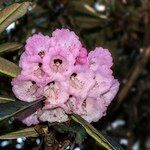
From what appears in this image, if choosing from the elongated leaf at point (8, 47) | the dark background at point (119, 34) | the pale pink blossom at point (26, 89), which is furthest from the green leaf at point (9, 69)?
the dark background at point (119, 34)

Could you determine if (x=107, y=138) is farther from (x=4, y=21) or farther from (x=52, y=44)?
(x=4, y=21)

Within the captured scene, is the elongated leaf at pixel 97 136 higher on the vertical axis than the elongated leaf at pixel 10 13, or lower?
lower

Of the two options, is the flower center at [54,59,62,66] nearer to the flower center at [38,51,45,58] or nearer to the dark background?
the flower center at [38,51,45,58]

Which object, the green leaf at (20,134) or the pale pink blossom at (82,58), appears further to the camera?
the green leaf at (20,134)

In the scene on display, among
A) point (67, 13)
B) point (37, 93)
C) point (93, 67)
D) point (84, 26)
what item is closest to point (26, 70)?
point (37, 93)

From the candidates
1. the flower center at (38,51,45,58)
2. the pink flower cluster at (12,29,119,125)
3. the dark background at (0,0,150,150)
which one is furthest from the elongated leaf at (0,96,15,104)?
the dark background at (0,0,150,150)

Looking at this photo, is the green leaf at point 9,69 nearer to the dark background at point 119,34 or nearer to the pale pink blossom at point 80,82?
the pale pink blossom at point 80,82
